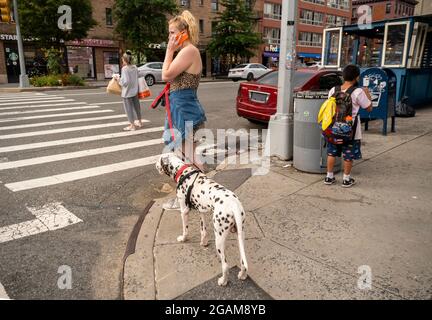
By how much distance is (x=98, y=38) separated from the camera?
33.4 metres

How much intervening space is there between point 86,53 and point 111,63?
2616 mm

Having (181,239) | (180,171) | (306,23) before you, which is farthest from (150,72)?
(306,23)

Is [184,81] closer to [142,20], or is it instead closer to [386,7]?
[142,20]

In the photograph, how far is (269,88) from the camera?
8.56m

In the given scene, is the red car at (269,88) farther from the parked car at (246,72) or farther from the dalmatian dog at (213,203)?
the parked car at (246,72)

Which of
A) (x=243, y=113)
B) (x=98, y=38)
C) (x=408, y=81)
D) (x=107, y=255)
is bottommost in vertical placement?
(x=107, y=255)

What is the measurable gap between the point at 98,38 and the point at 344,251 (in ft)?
115

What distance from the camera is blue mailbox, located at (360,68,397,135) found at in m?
7.85

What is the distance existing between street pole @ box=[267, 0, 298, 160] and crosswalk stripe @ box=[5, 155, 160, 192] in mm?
2456

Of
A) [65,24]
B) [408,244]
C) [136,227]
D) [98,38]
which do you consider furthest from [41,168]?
[98,38]

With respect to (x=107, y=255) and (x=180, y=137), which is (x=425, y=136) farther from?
(x=107, y=255)

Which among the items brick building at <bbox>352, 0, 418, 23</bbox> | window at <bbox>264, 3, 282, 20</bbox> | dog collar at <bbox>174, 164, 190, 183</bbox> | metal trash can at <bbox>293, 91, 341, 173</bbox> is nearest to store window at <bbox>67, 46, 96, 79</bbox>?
window at <bbox>264, 3, 282, 20</bbox>

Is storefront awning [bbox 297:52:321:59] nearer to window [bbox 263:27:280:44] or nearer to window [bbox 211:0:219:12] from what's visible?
window [bbox 263:27:280:44]
